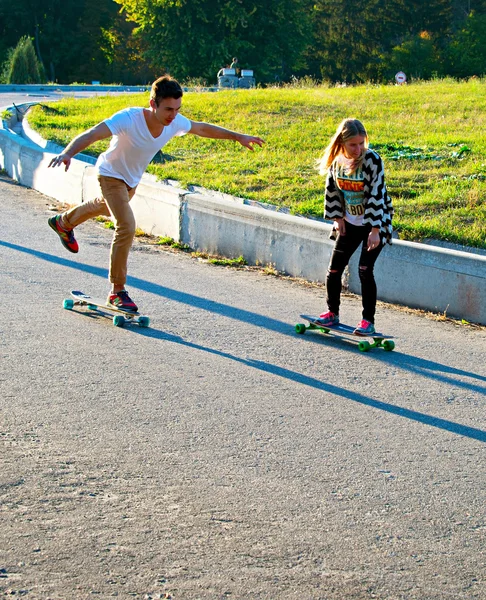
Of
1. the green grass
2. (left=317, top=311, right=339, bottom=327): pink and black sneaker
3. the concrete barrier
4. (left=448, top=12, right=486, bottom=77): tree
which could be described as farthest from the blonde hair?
(left=448, top=12, right=486, bottom=77): tree

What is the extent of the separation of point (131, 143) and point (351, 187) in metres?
1.79

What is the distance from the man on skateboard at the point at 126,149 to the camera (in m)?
6.79

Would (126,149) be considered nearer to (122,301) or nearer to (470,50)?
(122,301)

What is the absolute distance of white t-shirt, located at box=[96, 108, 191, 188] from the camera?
270 inches

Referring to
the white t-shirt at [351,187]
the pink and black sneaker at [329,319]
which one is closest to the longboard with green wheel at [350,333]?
the pink and black sneaker at [329,319]

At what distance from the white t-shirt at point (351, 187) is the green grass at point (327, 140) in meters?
2.34

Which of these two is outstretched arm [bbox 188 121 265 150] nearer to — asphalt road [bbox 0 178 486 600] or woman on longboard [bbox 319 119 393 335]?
woman on longboard [bbox 319 119 393 335]

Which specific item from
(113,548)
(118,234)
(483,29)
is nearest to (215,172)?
(118,234)

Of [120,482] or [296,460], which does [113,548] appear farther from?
[296,460]

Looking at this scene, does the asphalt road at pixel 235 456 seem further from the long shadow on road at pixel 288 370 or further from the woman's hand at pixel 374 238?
the woman's hand at pixel 374 238

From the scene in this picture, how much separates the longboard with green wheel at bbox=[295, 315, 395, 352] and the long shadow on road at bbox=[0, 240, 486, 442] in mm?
86

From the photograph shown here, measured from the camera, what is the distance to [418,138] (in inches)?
603

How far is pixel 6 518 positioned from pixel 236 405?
191 centimetres

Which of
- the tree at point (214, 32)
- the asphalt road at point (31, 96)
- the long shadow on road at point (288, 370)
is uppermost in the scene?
the tree at point (214, 32)
